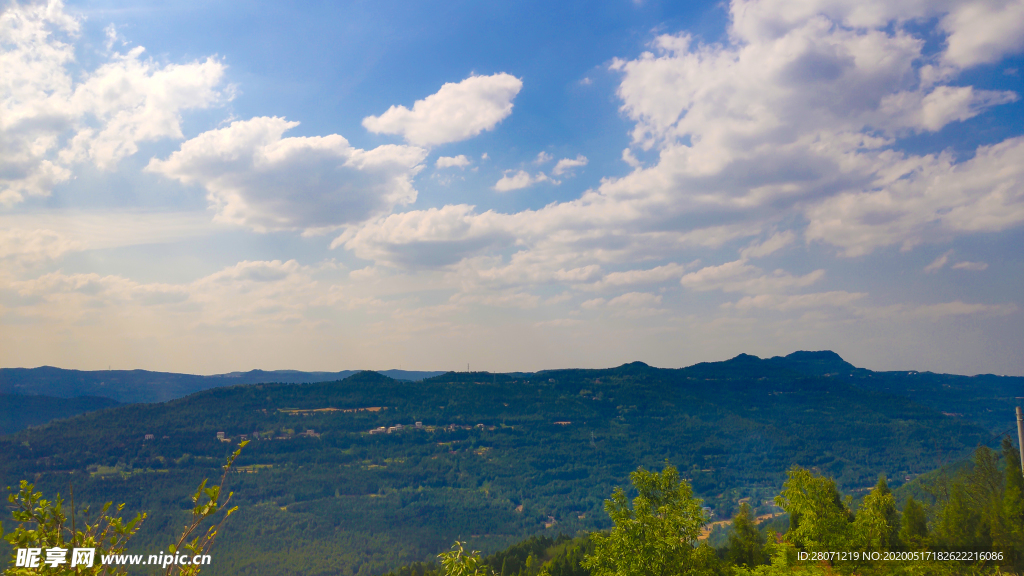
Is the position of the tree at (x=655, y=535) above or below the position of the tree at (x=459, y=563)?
below

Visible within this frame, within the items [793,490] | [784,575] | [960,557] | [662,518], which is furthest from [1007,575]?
[662,518]

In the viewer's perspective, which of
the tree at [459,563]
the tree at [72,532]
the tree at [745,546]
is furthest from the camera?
the tree at [745,546]

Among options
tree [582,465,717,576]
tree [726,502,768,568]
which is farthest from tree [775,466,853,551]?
tree [726,502,768,568]

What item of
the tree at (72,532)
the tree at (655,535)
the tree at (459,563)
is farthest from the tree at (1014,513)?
the tree at (72,532)

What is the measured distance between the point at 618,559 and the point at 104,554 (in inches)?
1118

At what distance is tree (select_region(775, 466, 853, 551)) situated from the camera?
2928 centimetres

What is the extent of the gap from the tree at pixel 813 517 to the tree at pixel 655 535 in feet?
15.9

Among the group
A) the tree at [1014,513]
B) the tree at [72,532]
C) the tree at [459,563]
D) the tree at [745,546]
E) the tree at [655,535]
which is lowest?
the tree at [745,546]

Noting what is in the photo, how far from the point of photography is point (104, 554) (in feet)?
21.5

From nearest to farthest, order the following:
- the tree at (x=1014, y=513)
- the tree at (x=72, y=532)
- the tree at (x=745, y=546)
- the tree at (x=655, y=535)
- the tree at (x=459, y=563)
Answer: the tree at (x=72, y=532) < the tree at (x=459, y=563) < the tree at (x=655, y=535) < the tree at (x=1014, y=513) < the tree at (x=745, y=546)

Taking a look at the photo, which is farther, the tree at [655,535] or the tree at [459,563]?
the tree at [655,535]

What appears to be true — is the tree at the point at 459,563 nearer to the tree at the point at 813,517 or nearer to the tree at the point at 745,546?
the tree at the point at 813,517

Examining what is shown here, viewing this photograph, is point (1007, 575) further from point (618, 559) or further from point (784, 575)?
point (618, 559)

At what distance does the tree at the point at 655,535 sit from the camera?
29.2 metres
